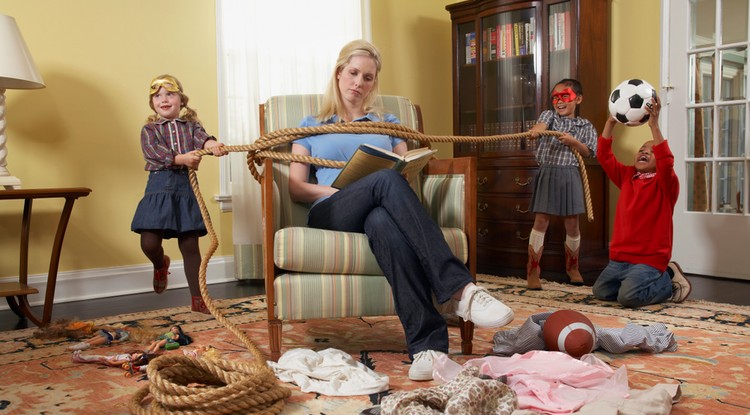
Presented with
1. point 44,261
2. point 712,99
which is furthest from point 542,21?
point 44,261

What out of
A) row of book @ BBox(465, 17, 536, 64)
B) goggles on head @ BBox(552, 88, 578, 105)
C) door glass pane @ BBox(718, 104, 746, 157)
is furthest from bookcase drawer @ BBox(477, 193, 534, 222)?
door glass pane @ BBox(718, 104, 746, 157)

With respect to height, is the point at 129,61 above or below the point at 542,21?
below

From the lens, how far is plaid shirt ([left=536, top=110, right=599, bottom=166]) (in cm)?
341

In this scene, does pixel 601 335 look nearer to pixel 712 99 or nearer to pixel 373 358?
pixel 373 358

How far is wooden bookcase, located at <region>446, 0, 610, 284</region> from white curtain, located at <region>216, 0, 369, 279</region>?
3.53 feet

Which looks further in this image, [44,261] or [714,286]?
[714,286]

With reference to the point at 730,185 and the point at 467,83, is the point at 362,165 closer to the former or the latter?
the point at 467,83

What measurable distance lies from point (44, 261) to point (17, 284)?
14.5 inches

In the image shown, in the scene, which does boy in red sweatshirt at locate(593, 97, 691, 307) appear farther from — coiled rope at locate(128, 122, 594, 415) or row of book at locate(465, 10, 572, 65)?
coiled rope at locate(128, 122, 594, 415)

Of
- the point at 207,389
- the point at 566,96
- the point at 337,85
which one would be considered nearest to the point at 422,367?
the point at 207,389

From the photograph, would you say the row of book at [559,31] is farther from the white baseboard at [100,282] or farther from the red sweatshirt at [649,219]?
the white baseboard at [100,282]

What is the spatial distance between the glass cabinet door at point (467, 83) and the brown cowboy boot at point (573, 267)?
0.95 m

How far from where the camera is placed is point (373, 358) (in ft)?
6.49

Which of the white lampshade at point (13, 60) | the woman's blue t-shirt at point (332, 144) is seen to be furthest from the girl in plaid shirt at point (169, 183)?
the woman's blue t-shirt at point (332, 144)
